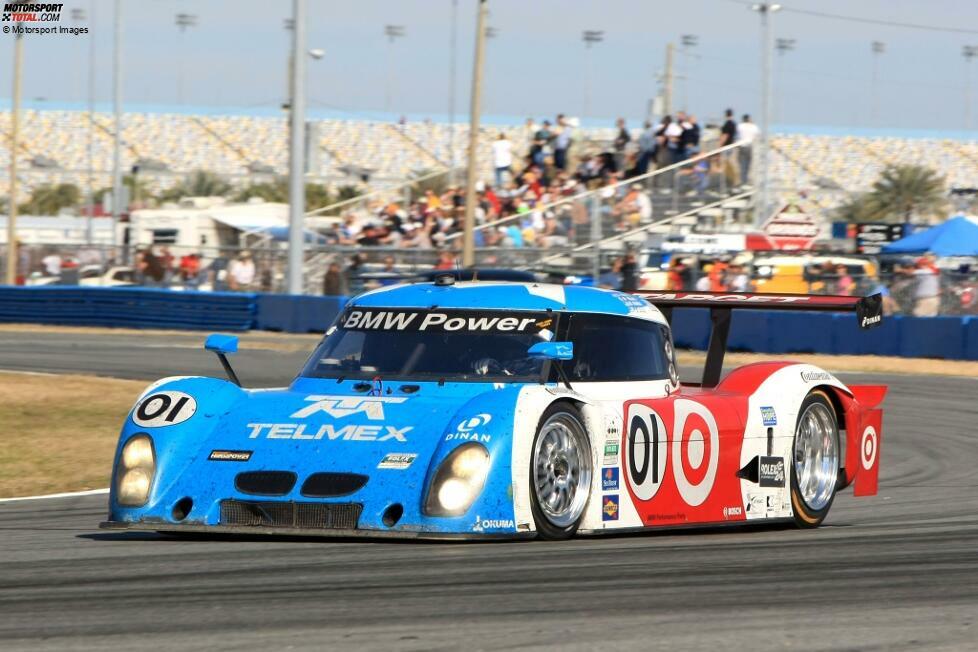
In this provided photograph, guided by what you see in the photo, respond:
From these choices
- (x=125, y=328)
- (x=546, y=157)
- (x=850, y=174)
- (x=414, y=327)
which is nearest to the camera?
(x=414, y=327)

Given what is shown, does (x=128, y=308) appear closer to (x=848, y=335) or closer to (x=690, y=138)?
(x=690, y=138)

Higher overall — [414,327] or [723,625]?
[414,327]

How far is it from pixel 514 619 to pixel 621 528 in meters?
2.52

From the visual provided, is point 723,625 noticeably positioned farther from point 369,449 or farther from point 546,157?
point 546,157

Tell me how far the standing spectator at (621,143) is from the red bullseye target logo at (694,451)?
92.1 feet

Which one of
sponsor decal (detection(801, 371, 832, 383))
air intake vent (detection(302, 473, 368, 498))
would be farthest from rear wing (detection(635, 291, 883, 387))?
air intake vent (detection(302, 473, 368, 498))

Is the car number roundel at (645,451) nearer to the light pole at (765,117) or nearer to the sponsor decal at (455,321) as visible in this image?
the sponsor decal at (455,321)

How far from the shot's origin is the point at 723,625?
5.33 m

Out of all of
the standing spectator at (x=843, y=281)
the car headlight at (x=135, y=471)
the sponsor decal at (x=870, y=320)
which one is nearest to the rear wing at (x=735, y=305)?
the sponsor decal at (x=870, y=320)

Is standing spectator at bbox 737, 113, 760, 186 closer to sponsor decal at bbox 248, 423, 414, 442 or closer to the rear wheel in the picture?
the rear wheel

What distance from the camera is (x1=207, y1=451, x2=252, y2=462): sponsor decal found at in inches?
296

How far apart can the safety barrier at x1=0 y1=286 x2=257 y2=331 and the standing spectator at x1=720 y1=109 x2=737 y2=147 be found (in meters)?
10.6

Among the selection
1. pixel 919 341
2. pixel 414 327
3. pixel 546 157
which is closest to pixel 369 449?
pixel 414 327

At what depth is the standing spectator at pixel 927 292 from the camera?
86.2 feet
